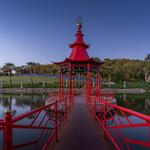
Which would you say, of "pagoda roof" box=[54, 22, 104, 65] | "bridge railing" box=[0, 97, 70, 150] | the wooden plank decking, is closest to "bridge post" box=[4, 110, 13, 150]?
"bridge railing" box=[0, 97, 70, 150]

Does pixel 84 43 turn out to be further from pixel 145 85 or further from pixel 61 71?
pixel 145 85

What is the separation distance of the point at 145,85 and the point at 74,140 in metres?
35.7

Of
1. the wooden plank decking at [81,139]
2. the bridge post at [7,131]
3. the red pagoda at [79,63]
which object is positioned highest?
the red pagoda at [79,63]

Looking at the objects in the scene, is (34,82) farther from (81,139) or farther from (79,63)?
(81,139)

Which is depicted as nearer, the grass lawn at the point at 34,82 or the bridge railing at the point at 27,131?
the bridge railing at the point at 27,131

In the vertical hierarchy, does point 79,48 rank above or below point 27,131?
above

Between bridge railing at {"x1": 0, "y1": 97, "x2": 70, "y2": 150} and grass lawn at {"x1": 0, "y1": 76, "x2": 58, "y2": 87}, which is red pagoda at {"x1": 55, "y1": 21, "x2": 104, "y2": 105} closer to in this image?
bridge railing at {"x1": 0, "y1": 97, "x2": 70, "y2": 150}

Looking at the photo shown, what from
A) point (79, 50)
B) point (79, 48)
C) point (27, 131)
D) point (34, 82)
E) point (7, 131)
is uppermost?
point (79, 48)

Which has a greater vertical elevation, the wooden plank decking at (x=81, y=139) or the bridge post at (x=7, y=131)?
the bridge post at (x=7, y=131)

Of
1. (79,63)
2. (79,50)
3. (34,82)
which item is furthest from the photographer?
(34,82)

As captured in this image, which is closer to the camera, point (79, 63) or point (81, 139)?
point (81, 139)

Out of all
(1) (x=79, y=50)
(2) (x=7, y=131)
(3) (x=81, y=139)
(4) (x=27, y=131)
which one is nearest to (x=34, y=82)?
(1) (x=79, y=50)

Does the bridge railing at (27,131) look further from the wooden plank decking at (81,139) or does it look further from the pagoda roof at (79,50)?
the pagoda roof at (79,50)

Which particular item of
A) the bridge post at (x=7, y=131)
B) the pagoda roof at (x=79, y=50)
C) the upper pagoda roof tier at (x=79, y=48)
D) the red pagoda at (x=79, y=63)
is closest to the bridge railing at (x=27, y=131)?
the bridge post at (x=7, y=131)
